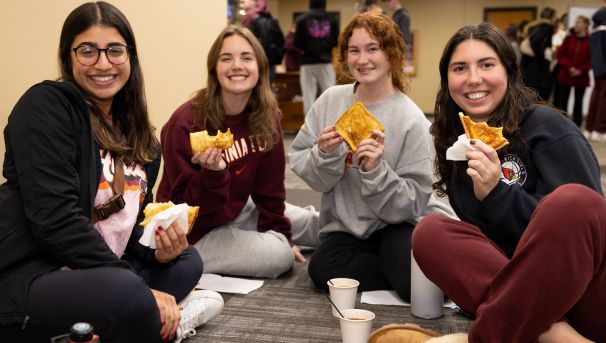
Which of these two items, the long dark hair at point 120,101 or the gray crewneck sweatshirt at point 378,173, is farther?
the gray crewneck sweatshirt at point 378,173

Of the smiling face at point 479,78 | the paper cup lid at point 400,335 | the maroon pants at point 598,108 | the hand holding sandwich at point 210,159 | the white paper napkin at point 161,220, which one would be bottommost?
the maroon pants at point 598,108

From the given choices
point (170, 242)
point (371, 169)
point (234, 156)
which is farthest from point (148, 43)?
point (170, 242)

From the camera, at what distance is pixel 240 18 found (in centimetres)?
799

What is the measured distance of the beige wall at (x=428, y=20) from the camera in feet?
48.6

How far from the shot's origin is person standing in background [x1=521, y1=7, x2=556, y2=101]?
31.9 feet

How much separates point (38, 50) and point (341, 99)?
1.45m

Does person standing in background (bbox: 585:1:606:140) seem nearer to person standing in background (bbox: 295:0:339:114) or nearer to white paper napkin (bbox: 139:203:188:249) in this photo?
person standing in background (bbox: 295:0:339:114)

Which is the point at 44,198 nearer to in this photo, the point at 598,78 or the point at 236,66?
the point at 236,66

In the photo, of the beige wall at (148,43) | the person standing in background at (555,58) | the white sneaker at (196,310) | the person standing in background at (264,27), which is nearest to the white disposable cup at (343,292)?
the white sneaker at (196,310)

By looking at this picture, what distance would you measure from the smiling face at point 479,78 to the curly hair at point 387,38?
0.67 meters

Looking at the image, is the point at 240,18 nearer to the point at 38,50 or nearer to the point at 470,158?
the point at 38,50

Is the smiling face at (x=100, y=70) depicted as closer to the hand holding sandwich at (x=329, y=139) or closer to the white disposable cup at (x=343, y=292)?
the hand holding sandwich at (x=329, y=139)

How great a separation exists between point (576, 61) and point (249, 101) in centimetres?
794

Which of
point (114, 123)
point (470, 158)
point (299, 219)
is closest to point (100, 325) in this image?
point (114, 123)
